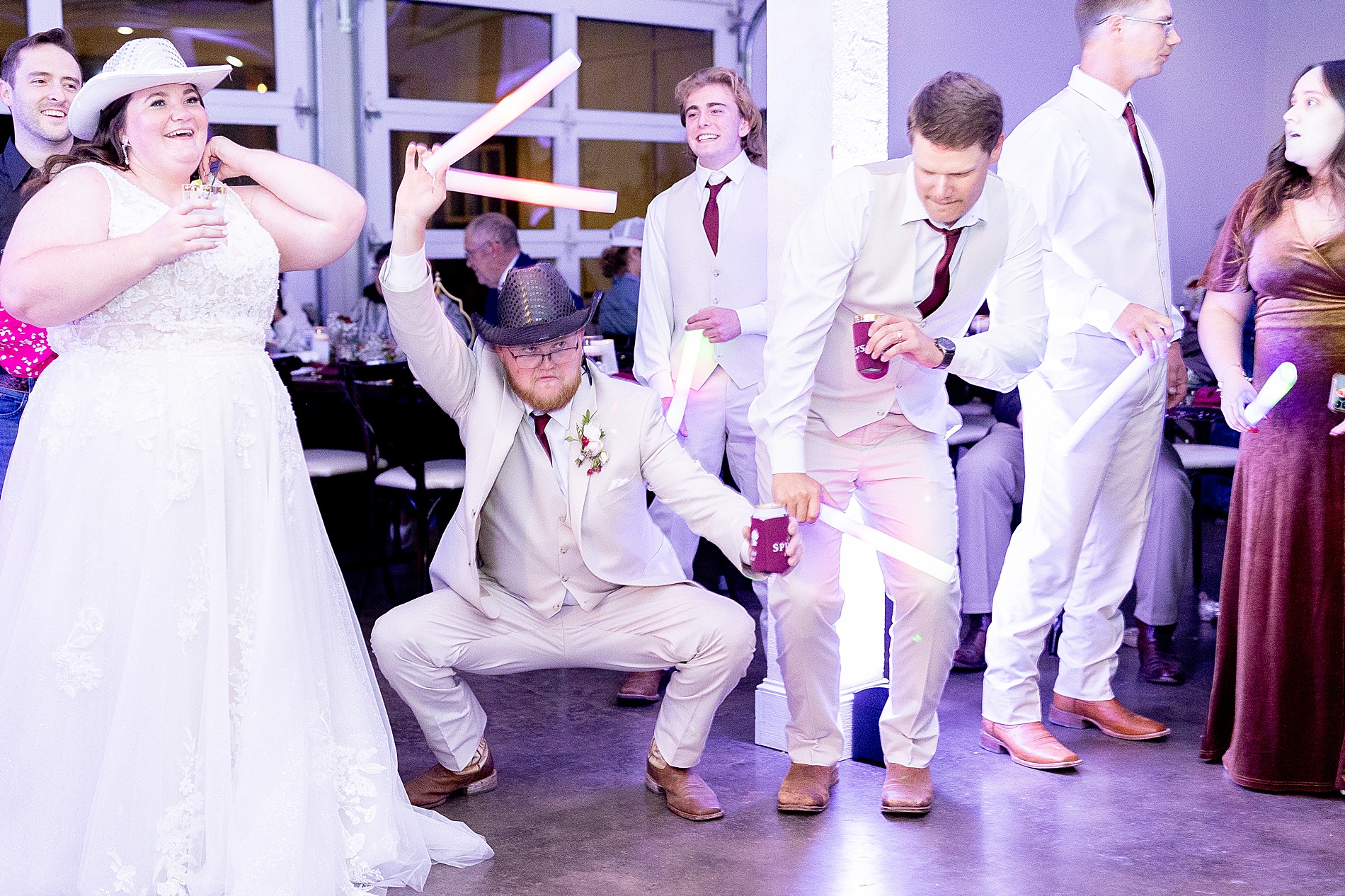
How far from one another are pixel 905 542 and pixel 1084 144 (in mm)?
1199

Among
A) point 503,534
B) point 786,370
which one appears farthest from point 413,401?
point 786,370

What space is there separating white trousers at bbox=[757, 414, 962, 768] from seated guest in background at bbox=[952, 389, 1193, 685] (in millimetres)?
1309

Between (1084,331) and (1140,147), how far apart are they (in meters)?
0.54

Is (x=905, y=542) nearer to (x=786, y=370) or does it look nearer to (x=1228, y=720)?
(x=786, y=370)

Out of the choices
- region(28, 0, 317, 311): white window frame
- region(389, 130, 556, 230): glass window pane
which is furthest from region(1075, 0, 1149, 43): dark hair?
region(389, 130, 556, 230): glass window pane

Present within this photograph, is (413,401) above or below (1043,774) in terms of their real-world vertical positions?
above

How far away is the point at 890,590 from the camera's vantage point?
128 inches

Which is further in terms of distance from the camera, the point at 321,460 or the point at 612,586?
the point at 321,460

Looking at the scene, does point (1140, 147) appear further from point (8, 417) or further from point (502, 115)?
point (8, 417)

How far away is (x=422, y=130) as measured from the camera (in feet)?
32.4

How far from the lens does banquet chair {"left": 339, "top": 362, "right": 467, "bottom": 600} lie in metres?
5.45

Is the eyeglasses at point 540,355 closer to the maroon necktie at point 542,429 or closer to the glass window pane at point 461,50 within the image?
the maroon necktie at point 542,429

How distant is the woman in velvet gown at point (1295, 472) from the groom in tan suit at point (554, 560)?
51.1 inches

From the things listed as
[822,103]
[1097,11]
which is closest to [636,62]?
[1097,11]
